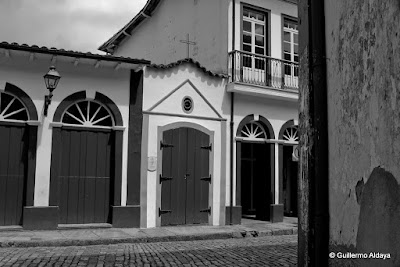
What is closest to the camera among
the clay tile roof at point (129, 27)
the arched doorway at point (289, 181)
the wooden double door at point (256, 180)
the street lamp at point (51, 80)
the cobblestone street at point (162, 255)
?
the cobblestone street at point (162, 255)

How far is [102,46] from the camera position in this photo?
19484 mm

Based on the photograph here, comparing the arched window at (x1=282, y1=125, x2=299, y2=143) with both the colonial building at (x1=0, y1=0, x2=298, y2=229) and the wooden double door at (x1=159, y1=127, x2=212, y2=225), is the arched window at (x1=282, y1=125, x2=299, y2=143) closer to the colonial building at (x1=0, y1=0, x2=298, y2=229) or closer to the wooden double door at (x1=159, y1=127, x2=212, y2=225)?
the colonial building at (x1=0, y1=0, x2=298, y2=229)

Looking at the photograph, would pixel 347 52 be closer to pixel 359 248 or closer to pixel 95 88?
pixel 359 248

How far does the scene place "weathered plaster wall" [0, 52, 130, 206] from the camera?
10398 mm

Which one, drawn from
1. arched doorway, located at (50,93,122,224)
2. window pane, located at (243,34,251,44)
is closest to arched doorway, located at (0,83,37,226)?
arched doorway, located at (50,93,122,224)

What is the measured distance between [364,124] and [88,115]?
847 cm

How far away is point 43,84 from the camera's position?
10625 mm

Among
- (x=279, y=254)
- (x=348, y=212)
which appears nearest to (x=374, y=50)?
(x=348, y=212)

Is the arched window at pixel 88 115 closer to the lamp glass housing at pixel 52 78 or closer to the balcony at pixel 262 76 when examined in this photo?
the lamp glass housing at pixel 52 78

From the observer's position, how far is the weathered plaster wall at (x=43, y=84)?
1040 centimetres

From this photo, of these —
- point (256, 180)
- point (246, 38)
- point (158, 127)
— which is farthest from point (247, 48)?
point (256, 180)

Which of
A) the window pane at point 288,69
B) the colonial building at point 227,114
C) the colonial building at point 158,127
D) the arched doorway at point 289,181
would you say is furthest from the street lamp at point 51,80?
the arched doorway at point 289,181

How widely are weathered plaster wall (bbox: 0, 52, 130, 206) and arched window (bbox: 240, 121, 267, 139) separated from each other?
12.6 feet

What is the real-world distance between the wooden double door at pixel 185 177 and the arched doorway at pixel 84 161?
1.37 m
